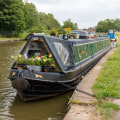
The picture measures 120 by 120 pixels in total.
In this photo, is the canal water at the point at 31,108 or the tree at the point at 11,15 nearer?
the canal water at the point at 31,108

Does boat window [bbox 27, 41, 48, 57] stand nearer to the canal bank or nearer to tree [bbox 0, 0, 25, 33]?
the canal bank

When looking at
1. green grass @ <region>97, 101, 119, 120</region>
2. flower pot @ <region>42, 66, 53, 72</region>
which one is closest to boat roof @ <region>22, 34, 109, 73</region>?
flower pot @ <region>42, 66, 53, 72</region>

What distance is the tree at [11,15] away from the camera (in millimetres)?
50688

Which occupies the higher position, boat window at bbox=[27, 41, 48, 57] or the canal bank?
boat window at bbox=[27, 41, 48, 57]

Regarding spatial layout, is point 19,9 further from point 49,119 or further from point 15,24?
point 49,119

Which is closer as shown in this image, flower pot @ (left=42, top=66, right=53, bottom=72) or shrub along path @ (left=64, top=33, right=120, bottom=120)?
shrub along path @ (left=64, top=33, right=120, bottom=120)

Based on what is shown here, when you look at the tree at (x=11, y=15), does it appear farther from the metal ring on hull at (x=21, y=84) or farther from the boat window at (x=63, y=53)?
the metal ring on hull at (x=21, y=84)

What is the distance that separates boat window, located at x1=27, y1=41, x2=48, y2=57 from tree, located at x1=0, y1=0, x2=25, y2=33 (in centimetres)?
4375

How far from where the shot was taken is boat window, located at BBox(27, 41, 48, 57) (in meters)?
8.22

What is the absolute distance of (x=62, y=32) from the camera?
11.1 m

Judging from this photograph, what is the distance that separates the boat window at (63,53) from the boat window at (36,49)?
0.49 metres

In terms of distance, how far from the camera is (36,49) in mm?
8375

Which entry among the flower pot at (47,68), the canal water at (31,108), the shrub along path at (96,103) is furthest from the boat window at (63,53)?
the canal water at (31,108)

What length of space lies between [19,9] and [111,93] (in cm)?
5042
